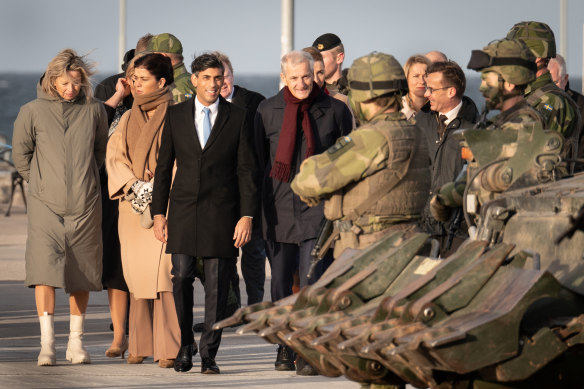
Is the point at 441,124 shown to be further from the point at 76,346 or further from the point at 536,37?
the point at 76,346

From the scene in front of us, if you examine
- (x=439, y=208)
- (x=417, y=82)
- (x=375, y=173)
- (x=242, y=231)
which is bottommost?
(x=242, y=231)

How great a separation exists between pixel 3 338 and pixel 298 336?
18.0ft

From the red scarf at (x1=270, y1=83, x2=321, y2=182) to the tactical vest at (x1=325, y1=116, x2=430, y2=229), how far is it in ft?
7.48

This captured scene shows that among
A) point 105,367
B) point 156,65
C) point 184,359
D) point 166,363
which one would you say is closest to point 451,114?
point 156,65

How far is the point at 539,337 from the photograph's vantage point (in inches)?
247

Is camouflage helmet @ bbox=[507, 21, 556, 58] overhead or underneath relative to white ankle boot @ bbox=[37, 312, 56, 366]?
overhead

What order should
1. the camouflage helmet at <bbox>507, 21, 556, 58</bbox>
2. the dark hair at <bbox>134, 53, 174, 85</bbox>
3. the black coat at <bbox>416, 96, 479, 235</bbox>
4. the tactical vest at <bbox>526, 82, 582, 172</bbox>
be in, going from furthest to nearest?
the dark hair at <bbox>134, 53, 174, 85</bbox> → the black coat at <bbox>416, 96, 479, 235</bbox> → the camouflage helmet at <bbox>507, 21, 556, 58</bbox> → the tactical vest at <bbox>526, 82, 582, 172</bbox>

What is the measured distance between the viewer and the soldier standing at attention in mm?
12672

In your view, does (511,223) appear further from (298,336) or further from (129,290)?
(129,290)

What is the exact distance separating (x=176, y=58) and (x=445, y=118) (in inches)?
119

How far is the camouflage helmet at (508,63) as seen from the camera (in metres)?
8.26

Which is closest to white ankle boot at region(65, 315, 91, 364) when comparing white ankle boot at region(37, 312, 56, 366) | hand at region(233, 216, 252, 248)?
white ankle boot at region(37, 312, 56, 366)

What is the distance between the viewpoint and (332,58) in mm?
12852

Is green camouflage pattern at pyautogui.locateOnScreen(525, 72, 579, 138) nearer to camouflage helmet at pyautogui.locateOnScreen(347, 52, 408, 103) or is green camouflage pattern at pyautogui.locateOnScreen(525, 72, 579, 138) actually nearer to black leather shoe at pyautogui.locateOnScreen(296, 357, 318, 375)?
camouflage helmet at pyautogui.locateOnScreen(347, 52, 408, 103)
